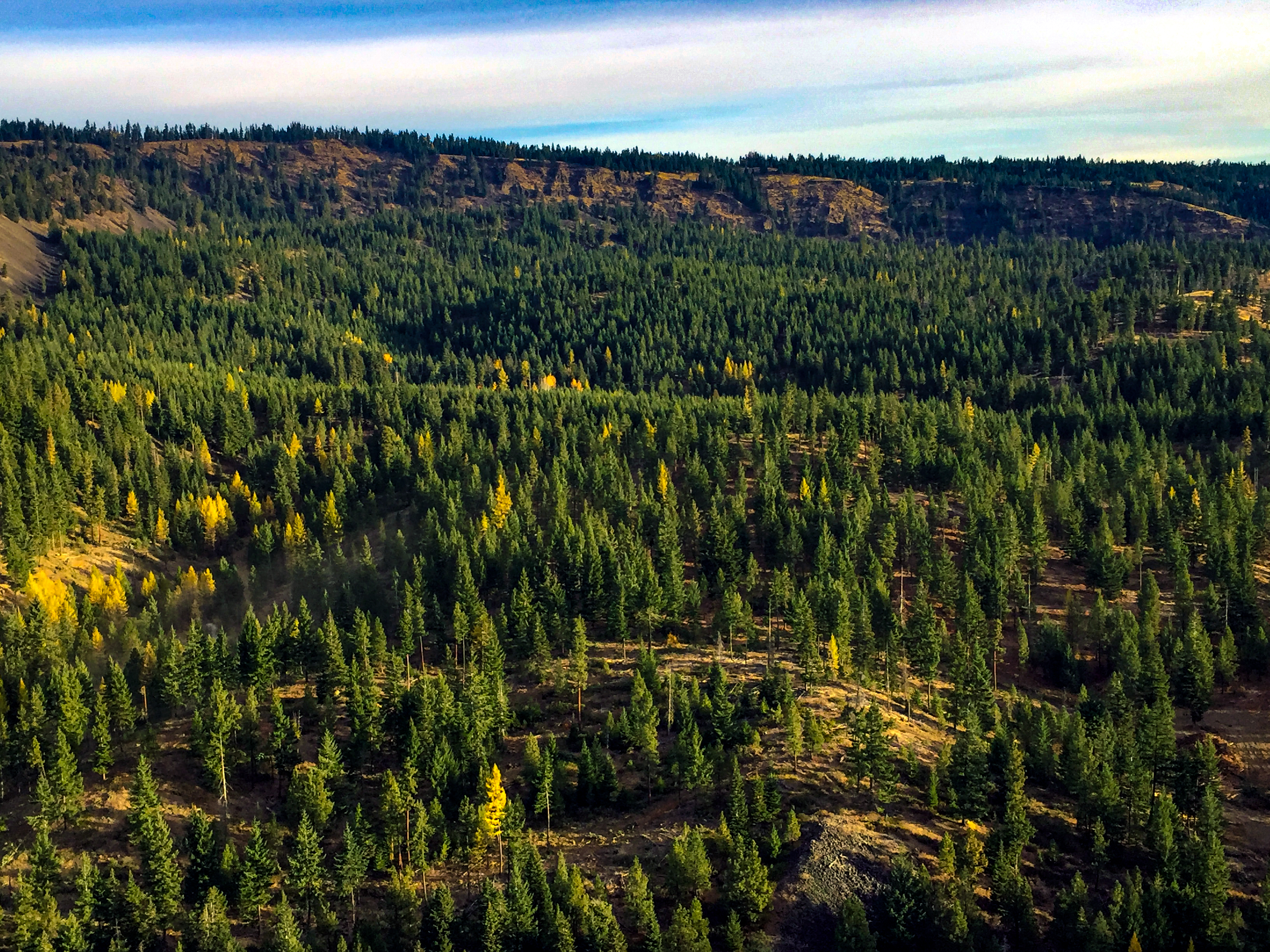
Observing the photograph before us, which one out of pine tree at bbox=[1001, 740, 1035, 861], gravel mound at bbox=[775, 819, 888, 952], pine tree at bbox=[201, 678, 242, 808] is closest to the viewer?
gravel mound at bbox=[775, 819, 888, 952]

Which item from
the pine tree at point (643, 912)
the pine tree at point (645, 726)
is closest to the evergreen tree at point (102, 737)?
the pine tree at point (645, 726)

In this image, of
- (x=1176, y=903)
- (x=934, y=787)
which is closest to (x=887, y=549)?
(x=934, y=787)

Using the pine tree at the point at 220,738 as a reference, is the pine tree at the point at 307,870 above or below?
below

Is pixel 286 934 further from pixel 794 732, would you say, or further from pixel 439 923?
pixel 794 732

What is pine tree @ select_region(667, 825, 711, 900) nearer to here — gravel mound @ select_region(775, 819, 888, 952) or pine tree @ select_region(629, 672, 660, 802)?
gravel mound @ select_region(775, 819, 888, 952)

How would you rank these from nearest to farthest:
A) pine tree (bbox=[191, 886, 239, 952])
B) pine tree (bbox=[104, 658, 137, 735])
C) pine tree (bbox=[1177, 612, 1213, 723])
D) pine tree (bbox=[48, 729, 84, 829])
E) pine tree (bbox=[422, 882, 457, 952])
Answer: pine tree (bbox=[191, 886, 239, 952])
pine tree (bbox=[422, 882, 457, 952])
pine tree (bbox=[48, 729, 84, 829])
pine tree (bbox=[104, 658, 137, 735])
pine tree (bbox=[1177, 612, 1213, 723])

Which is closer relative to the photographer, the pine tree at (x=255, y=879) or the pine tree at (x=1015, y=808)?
the pine tree at (x=255, y=879)

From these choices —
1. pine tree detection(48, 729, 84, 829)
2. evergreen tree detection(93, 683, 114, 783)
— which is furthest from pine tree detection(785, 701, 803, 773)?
pine tree detection(48, 729, 84, 829)

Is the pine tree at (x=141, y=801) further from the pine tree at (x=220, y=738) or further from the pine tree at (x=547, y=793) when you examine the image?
the pine tree at (x=547, y=793)

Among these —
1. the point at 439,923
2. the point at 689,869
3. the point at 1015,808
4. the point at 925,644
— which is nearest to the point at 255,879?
the point at 439,923

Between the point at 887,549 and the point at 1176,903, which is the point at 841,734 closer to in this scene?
the point at 1176,903

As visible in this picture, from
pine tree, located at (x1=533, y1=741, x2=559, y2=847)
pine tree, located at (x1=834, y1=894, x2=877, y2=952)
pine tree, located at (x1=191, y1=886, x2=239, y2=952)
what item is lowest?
pine tree, located at (x1=191, y1=886, x2=239, y2=952)
